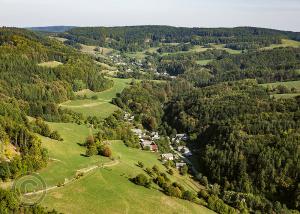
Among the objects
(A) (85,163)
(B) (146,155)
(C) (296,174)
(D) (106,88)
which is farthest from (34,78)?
(C) (296,174)

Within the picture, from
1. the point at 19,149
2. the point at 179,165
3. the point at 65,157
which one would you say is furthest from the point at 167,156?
the point at 19,149

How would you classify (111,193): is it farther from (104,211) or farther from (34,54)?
(34,54)

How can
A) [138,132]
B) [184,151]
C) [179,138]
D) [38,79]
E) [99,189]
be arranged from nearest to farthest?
[99,189]
[184,151]
[138,132]
[179,138]
[38,79]

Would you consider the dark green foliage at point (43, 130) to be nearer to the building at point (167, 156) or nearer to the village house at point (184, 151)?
the building at point (167, 156)

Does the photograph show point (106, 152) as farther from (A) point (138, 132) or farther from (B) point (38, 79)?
(B) point (38, 79)

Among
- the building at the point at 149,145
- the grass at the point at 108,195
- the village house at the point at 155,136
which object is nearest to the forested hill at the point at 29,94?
the grass at the point at 108,195

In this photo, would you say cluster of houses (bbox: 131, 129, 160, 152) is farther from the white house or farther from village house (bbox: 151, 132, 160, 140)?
the white house

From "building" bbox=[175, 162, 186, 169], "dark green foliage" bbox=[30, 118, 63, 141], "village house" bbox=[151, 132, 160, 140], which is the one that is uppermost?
"dark green foliage" bbox=[30, 118, 63, 141]

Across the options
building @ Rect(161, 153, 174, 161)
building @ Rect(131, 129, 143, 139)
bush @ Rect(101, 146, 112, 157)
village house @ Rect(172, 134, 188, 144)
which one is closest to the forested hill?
bush @ Rect(101, 146, 112, 157)

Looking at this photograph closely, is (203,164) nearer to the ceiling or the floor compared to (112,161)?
nearer to the floor
